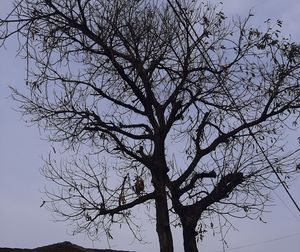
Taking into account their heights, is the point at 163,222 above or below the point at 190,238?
above

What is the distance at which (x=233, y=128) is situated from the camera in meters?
13.1

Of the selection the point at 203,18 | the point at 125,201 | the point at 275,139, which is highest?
Answer: the point at 203,18

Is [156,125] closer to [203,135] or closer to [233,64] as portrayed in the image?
[203,135]

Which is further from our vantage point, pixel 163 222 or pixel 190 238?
pixel 190 238

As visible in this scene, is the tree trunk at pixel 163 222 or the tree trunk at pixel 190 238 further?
the tree trunk at pixel 190 238

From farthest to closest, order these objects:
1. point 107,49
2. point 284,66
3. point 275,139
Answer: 1. point 275,139
2. point 284,66
3. point 107,49

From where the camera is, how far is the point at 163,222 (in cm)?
1186

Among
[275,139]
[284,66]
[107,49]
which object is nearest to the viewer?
[107,49]

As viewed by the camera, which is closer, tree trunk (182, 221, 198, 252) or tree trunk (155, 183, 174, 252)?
tree trunk (155, 183, 174, 252)

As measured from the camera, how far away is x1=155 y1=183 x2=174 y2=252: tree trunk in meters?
11.6

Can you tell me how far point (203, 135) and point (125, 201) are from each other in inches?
98.3

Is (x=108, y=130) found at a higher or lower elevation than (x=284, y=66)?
lower

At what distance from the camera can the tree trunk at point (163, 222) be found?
11642 millimetres

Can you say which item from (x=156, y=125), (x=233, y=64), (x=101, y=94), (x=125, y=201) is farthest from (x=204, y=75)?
(x=125, y=201)
